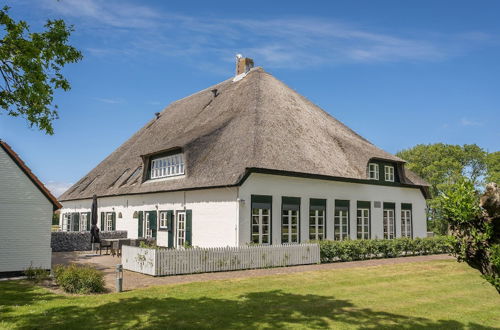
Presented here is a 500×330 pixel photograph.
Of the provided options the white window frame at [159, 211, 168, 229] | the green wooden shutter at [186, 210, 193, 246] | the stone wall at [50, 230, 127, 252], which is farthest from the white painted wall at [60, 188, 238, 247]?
the stone wall at [50, 230, 127, 252]

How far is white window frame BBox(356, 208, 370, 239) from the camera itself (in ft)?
79.5

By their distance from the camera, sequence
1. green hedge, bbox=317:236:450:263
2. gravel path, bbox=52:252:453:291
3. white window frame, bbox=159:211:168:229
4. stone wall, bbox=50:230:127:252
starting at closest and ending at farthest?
gravel path, bbox=52:252:453:291, green hedge, bbox=317:236:450:263, white window frame, bbox=159:211:168:229, stone wall, bbox=50:230:127:252

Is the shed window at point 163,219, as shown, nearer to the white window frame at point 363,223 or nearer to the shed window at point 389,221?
the white window frame at point 363,223

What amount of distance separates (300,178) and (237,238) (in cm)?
467

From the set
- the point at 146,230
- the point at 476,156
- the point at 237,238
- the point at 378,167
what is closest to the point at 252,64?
the point at 378,167

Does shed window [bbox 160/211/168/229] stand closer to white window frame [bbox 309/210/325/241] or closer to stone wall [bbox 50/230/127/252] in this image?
stone wall [bbox 50/230/127/252]

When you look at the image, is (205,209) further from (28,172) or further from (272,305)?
(272,305)

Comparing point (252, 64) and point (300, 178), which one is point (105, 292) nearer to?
point (300, 178)

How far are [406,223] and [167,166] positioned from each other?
15.4 m

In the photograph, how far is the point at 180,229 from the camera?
2261 cm

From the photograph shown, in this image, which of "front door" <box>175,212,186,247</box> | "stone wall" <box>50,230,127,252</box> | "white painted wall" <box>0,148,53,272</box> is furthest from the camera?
"stone wall" <box>50,230,127,252</box>

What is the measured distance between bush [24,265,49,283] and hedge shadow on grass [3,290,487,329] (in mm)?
4269

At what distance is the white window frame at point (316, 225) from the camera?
21859 millimetres

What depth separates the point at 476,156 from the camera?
53125 millimetres
